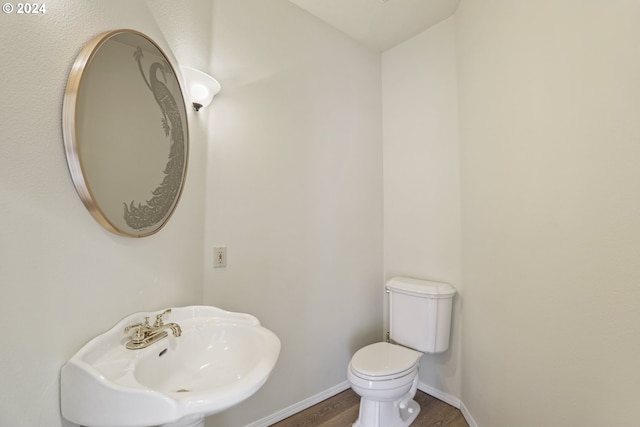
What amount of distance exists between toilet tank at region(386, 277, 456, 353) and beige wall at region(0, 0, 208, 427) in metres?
1.63

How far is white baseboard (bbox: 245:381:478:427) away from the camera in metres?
1.70

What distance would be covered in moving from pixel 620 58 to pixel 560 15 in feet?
1.19

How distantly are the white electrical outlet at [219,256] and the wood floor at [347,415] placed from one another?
1.06 meters

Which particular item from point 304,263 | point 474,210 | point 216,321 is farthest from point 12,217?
point 474,210

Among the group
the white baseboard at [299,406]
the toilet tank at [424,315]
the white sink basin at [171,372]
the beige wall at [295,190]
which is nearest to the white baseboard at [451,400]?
the toilet tank at [424,315]

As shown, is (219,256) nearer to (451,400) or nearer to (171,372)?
(171,372)

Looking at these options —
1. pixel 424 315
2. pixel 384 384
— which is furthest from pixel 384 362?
pixel 424 315

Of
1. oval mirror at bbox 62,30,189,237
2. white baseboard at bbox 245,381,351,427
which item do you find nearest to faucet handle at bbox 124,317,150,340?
oval mirror at bbox 62,30,189,237

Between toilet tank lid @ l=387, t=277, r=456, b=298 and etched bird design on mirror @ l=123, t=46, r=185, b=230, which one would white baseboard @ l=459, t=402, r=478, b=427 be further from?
etched bird design on mirror @ l=123, t=46, r=185, b=230

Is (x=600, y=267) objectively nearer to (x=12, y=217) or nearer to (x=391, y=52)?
(x=12, y=217)

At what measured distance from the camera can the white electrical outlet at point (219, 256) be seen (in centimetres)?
151

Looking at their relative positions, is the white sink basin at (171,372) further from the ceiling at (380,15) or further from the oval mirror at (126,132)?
the ceiling at (380,15)

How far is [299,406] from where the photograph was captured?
1.85m

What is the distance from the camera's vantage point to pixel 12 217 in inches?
28.8
